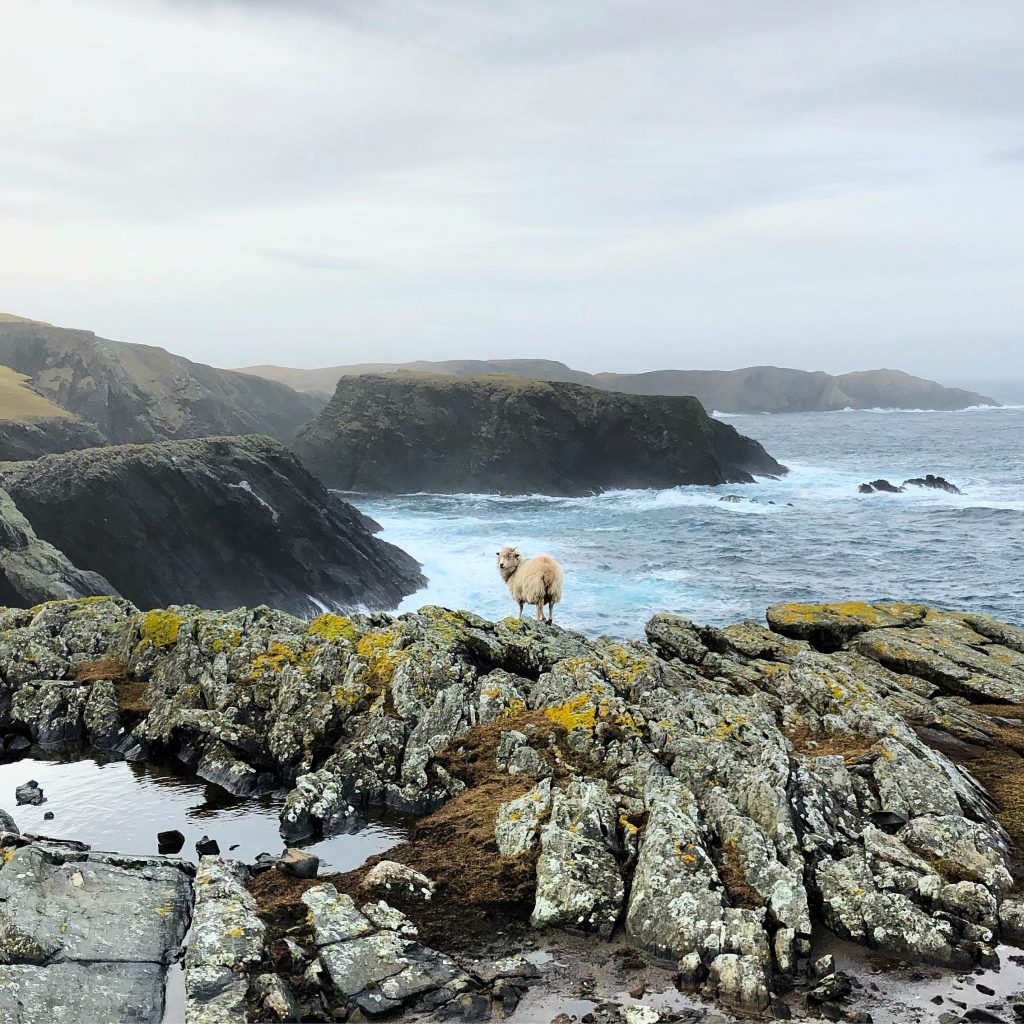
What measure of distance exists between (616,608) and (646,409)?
241 feet

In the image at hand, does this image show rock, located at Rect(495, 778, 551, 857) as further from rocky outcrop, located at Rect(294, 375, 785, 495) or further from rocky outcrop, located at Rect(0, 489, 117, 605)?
rocky outcrop, located at Rect(294, 375, 785, 495)

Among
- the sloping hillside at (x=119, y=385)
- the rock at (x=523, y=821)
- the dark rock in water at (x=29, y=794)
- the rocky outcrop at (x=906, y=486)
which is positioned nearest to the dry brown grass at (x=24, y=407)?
the sloping hillside at (x=119, y=385)

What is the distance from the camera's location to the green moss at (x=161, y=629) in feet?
61.6

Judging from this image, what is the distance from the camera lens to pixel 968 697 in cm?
1898

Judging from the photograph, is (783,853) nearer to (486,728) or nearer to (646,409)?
(486,728)

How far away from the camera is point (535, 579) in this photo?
23.9 metres

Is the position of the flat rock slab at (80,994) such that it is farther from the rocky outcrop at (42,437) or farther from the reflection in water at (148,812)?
the rocky outcrop at (42,437)

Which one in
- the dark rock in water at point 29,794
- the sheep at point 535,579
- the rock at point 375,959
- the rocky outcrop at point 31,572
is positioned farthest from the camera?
the rocky outcrop at point 31,572

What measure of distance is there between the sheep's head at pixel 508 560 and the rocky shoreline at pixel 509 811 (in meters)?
4.48

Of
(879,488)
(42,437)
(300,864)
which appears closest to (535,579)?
(300,864)

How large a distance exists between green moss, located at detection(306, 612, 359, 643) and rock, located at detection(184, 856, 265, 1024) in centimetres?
874

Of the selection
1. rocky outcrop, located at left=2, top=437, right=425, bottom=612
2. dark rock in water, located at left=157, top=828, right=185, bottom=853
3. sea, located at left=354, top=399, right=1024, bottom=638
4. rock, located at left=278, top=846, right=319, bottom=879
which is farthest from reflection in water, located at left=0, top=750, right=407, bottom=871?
sea, located at left=354, top=399, right=1024, bottom=638

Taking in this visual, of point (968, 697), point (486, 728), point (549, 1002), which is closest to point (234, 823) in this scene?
point (486, 728)

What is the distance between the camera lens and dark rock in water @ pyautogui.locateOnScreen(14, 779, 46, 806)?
12930 mm
